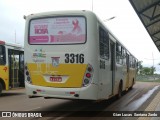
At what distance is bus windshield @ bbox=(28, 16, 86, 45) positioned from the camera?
11.5m

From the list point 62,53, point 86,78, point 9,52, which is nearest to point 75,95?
point 86,78

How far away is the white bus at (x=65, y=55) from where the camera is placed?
36.7 ft

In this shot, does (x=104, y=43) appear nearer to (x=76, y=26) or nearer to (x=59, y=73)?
(x=76, y=26)

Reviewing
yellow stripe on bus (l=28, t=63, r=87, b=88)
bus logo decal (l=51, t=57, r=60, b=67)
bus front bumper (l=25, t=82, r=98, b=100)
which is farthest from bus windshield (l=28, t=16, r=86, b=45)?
bus front bumper (l=25, t=82, r=98, b=100)

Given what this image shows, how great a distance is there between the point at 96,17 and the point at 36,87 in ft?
9.57

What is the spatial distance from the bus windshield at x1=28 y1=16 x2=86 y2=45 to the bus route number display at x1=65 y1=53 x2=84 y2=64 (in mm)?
416

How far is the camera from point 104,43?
12.7 m

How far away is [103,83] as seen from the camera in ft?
40.4

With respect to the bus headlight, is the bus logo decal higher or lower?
higher

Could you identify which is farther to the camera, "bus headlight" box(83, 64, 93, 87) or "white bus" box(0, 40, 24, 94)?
"white bus" box(0, 40, 24, 94)

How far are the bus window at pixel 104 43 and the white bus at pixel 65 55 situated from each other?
3 centimetres

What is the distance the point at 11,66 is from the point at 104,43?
8549 millimetres

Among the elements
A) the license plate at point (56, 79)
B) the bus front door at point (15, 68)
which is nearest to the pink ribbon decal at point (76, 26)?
the license plate at point (56, 79)

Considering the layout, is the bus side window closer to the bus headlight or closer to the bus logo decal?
the bus logo decal
